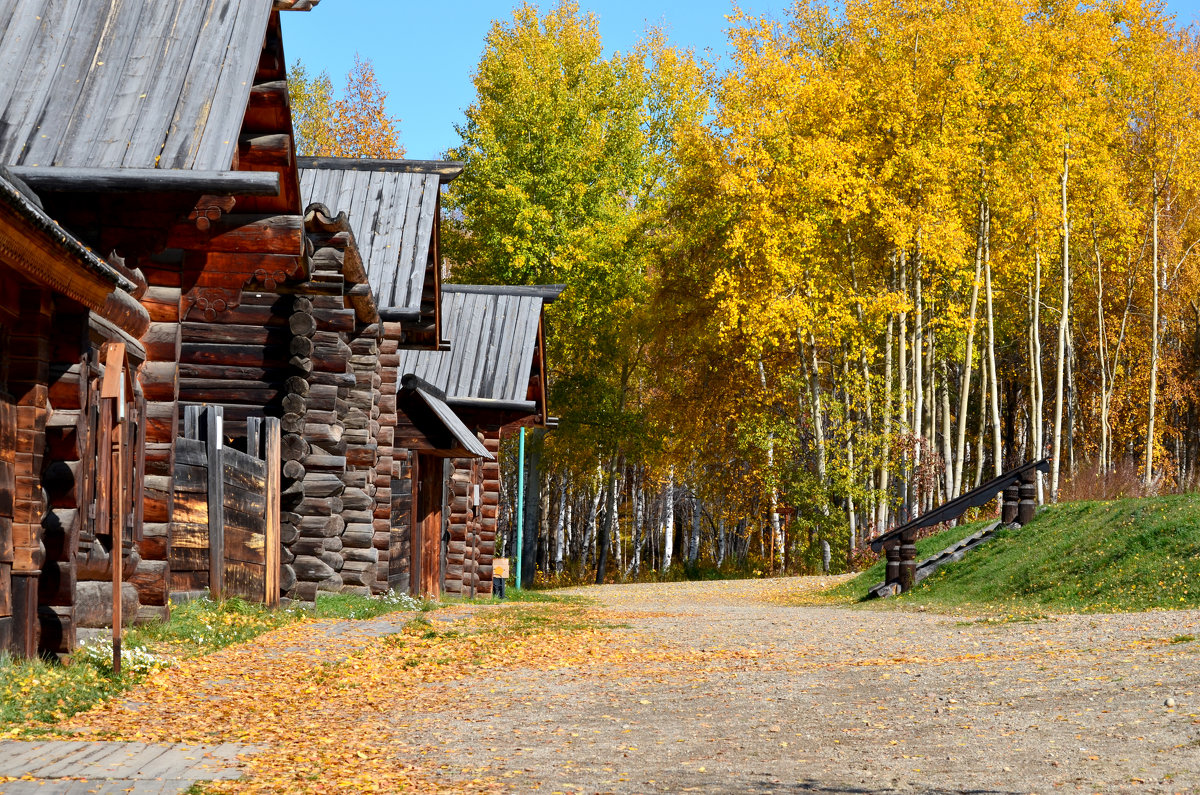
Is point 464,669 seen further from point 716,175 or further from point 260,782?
point 716,175

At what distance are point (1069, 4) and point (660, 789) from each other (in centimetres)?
3108

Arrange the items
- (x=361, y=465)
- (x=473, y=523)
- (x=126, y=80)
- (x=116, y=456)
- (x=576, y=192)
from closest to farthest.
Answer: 1. (x=116, y=456)
2. (x=126, y=80)
3. (x=361, y=465)
4. (x=473, y=523)
5. (x=576, y=192)

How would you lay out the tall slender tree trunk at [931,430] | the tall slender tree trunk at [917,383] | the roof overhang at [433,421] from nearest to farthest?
the roof overhang at [433,421]
the tall slender tree trunk at [917,383]
the tall slender tree trunk at [931,430]

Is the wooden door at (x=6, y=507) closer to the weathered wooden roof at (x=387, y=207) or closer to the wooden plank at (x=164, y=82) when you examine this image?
the wooden plank at (x=164, y=82)

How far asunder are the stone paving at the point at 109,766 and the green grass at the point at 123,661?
710 millimetres

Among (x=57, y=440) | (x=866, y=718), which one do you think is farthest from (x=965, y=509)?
(x=57, y=440)

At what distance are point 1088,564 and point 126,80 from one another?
1486 centimetres

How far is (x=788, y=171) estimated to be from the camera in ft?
103

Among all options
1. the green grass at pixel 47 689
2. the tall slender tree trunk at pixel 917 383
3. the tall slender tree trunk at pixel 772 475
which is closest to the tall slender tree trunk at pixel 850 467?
the tall slender tree trunk at pixel 917 383

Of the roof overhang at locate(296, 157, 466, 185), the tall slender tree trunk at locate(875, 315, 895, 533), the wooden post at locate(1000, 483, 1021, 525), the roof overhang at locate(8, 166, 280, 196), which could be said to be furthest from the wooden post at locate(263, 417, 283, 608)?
the tall slender tree trunk at locate(875, 315, 895, 533)

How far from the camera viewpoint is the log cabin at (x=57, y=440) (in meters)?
8.40

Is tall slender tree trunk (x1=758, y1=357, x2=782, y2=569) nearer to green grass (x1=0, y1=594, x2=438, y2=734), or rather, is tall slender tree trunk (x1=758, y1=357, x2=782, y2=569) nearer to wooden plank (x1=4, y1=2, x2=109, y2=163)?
green grass (x1=0, y1=594, x2=438, y2=734)

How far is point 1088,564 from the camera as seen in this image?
19094 mm

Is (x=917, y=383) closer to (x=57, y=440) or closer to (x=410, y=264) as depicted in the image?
(x=410, y=264)
